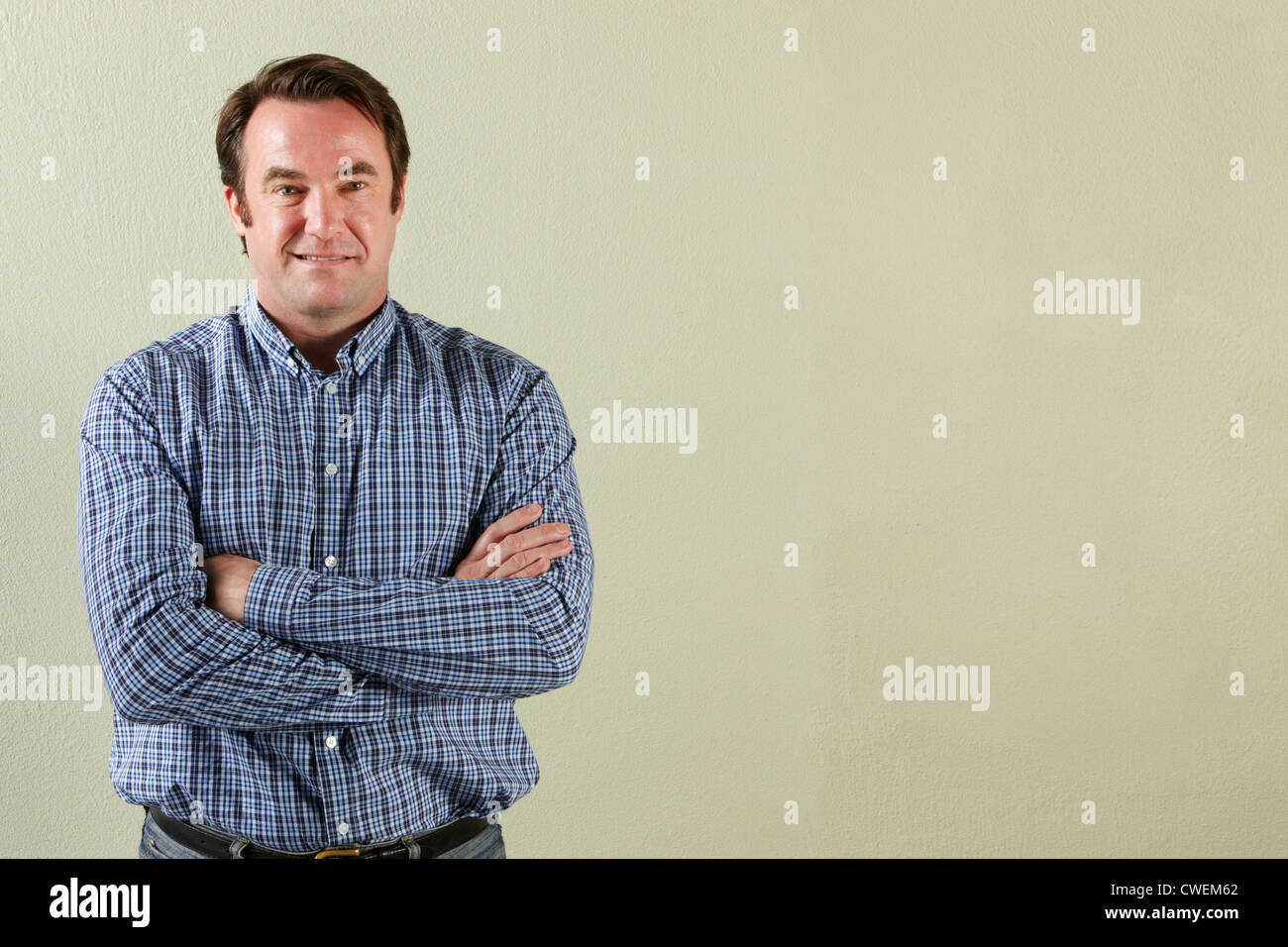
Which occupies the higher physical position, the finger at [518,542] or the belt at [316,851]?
the finger at [518,542]

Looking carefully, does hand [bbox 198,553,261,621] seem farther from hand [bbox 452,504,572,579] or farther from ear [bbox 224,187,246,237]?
ear [bbox 224,187,246,237]

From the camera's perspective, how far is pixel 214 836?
1.50 metres

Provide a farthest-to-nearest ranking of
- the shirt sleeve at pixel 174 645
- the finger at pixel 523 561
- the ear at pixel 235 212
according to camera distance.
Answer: the ear at pixel 235 212
the finger at pixel 523 561
the shirt sleeve at pixel 174 645

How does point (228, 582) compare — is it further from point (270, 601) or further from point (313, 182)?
point (313, 182)

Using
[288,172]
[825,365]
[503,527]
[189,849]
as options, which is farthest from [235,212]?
[825,365]

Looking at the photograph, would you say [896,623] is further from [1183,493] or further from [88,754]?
[88,754]

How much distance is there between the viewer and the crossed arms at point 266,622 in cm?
147

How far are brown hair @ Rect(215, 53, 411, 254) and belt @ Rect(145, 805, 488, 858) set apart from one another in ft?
2.91

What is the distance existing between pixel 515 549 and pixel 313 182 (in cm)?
62

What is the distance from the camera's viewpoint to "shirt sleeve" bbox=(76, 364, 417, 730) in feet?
4.82

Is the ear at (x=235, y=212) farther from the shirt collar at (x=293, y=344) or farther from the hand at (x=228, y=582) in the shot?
the hand at (x=228, y=582)

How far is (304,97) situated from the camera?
5.50 feet

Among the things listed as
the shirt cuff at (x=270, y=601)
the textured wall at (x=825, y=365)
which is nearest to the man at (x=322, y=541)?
the shirt cuff at (x=270, y=601)
